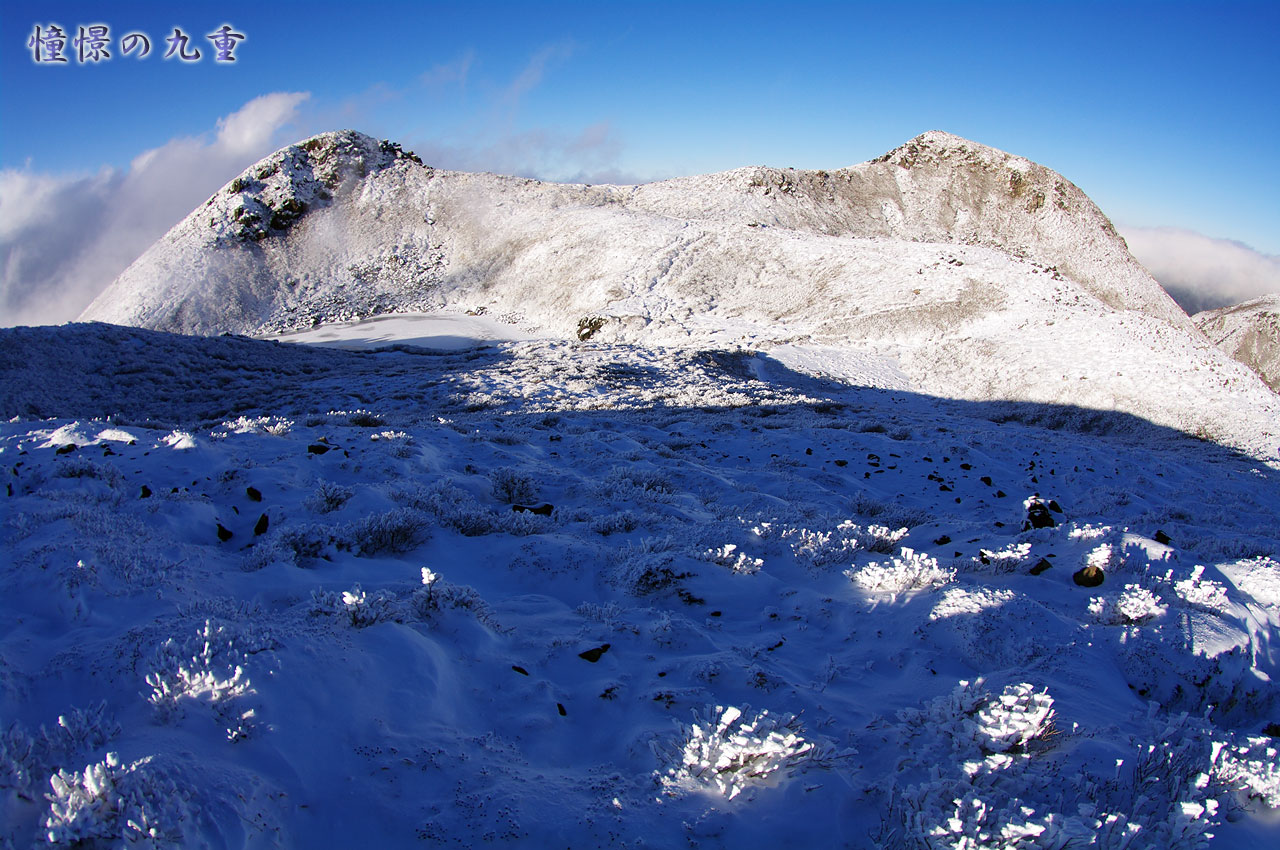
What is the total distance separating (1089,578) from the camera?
482 centimetres

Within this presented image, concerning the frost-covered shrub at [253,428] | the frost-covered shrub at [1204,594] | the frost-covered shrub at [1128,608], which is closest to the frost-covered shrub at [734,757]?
the frost-covered shrub at [1128,608]

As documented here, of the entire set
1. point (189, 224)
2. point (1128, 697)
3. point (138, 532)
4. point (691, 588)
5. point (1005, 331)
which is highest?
point (189, 224)

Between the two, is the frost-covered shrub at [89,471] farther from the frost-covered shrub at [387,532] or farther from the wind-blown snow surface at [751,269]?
the wind-blown snow surface at [751,269]

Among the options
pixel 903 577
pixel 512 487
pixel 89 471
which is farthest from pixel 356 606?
pixel 89 471

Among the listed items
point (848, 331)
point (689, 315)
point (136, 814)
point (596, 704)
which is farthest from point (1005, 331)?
point (136, 814)

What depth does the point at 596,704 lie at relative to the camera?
10.8 ft

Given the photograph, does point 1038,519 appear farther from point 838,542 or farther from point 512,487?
point 512,487

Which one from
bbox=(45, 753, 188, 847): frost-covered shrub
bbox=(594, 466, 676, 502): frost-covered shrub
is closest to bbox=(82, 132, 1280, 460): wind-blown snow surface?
bbox=(594, 466, 676, 502): frost-covered shrub

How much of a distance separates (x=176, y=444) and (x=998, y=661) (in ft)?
26.8

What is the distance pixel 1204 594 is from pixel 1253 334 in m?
114

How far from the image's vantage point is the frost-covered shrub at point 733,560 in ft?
16.4

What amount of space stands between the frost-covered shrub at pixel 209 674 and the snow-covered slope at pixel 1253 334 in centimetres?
10643

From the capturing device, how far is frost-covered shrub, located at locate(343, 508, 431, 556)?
506cm

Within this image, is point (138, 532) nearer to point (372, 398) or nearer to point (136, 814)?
point (136, 814)
